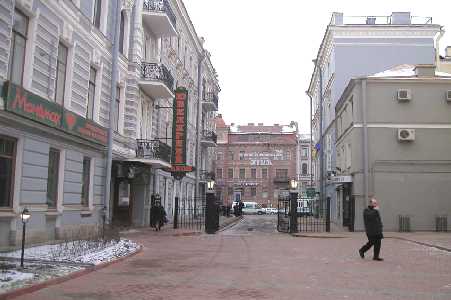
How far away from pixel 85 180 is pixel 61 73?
420 cm

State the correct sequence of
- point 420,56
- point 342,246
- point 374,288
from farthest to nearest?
point 420,56, point 342,246, point 374,288

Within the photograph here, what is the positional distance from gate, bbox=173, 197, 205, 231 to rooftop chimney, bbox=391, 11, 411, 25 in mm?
20583

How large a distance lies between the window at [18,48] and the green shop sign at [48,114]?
791mm

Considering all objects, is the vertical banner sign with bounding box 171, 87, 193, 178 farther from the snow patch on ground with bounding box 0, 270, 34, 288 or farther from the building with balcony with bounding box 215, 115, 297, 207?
the building with balcony with bounding box 215, 115, 297, 207

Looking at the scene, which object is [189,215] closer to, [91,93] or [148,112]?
[148,112]

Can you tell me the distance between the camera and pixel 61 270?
33.9 ft

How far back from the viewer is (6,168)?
1343 centimetres

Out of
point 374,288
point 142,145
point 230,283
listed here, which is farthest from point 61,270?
point 142,145

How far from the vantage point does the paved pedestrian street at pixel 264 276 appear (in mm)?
8766

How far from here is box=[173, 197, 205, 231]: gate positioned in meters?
30.0

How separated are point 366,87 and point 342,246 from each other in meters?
12.9

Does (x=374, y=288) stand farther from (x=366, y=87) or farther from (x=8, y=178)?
(x=366, y=87)

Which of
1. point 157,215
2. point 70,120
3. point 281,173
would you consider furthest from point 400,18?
point 281,173

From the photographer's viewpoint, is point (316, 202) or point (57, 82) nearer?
point (57, 82)
